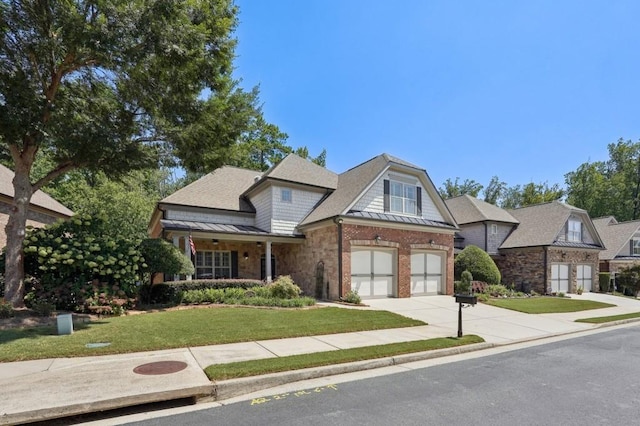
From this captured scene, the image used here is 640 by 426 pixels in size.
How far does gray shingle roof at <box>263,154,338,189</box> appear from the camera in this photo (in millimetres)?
18984

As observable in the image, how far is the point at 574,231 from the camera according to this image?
26312 mm

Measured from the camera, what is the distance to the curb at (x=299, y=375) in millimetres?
5172

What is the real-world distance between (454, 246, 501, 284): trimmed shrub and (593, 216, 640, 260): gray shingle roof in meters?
15.5

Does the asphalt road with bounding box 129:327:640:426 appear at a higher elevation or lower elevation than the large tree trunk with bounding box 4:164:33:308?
lower

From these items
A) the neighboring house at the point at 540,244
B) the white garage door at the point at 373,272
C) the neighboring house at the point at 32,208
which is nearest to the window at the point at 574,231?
the neighboring house at the point at 540,244

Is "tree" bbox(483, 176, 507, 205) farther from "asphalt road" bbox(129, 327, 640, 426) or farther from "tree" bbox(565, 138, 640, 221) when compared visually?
"asphalt road" bbox(129, 327, 640, 426)

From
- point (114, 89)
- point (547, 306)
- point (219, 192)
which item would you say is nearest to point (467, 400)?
point (114, 89)

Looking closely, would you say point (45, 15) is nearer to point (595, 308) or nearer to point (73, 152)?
point (73, 152)

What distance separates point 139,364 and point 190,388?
5.79ft

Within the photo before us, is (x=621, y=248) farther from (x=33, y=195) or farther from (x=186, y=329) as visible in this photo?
(x=33, y=195)

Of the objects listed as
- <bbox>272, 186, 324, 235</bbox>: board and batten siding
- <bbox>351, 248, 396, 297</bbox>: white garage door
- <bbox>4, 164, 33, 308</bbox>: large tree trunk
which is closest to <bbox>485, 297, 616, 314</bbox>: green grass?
<bbox>351, 248, 396, 297</bbox>: white garage door

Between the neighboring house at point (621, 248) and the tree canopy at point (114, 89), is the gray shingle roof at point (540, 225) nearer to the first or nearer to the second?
the neighboring house at point (621, 248)

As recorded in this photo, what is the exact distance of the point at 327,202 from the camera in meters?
18.7

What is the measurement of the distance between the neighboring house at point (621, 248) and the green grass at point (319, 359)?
2927cm
